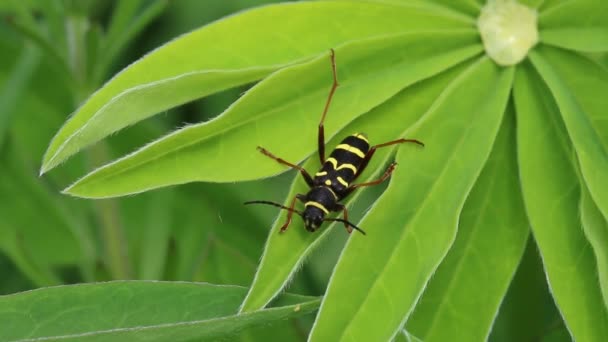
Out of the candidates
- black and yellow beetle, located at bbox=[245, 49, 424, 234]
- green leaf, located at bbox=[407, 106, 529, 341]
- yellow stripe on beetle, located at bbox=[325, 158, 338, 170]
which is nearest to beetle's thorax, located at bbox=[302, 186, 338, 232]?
black and yellow beetle, located at bbox=[245, 49, 424, 234]

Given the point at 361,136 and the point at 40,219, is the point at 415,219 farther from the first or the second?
the point at 40,219

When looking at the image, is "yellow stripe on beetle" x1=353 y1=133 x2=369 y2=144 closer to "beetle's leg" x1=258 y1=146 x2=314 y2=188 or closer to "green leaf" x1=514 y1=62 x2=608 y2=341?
"beetle's leg" x1=258 y1=146 x2=314 y2=188

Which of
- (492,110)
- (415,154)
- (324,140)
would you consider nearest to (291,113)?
(324,140)

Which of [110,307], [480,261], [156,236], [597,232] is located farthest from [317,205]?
[156,236]

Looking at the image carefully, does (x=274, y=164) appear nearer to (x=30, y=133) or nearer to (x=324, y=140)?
(x=324, y=140)

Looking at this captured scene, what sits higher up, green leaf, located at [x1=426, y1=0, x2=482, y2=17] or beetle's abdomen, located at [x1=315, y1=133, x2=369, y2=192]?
green leaf, located at [x1=426, y1=0, x2=482, y2=17]

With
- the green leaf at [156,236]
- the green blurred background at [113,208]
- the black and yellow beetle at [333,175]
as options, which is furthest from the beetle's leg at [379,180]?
the green leaf at [156,236]
